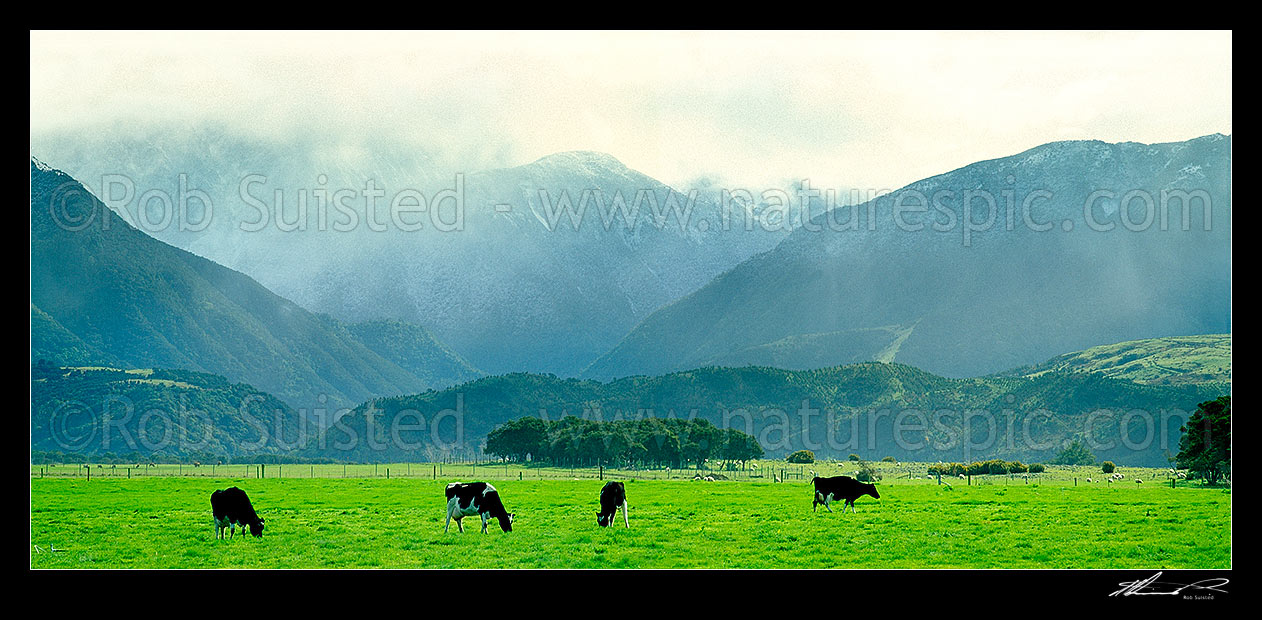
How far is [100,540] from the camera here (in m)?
37.6

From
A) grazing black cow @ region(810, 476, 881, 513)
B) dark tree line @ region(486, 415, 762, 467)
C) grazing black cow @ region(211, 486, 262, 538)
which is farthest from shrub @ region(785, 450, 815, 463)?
grazing black cow @ region(211, 486, 262, 538)

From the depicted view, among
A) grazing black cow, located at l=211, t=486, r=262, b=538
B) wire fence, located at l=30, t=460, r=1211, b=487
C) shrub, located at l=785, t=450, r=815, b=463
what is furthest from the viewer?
shrub, located at l=785, t=450, r=815, b=463

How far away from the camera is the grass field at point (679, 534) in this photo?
32.1 metres

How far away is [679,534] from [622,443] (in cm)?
9518

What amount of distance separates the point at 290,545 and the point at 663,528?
12.0m

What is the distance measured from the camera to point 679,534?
3744 cm

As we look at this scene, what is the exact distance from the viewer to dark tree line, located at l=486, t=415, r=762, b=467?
5177 inches
